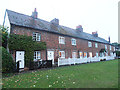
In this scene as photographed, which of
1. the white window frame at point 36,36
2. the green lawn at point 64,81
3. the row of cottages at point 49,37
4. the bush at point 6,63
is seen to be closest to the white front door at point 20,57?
the row of cottages at point 49,37

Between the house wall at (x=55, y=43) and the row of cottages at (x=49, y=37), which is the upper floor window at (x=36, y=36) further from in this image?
the house wall at (x=55, y=43)

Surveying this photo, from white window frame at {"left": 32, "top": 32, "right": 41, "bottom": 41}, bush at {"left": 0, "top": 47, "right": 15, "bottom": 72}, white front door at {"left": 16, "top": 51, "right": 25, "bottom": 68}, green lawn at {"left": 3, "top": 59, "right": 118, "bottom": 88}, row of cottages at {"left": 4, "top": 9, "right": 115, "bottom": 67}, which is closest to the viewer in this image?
green lawn at {"left": 3, "top": 59, "right": 118, "bottom": 88}

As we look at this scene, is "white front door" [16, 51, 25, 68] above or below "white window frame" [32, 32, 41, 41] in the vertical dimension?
below

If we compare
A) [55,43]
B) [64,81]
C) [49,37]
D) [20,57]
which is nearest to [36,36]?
[49,37]

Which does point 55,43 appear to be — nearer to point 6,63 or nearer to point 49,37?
point 49,37

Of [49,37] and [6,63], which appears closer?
[6,63]

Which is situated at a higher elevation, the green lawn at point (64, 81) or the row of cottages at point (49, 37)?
the row of cottages at point (49, 37)

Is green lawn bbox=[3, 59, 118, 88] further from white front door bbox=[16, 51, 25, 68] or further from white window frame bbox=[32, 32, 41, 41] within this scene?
white window frame bbox=[32, 32, 41, 41]

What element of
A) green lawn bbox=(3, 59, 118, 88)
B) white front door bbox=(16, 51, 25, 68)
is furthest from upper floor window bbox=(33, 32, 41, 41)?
green lawn bbox=(3, 59, 118, 88)

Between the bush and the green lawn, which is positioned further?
the bush

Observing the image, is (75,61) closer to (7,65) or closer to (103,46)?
(7,65)

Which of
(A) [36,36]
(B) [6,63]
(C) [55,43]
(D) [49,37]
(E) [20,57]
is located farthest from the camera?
(C) [55,43]

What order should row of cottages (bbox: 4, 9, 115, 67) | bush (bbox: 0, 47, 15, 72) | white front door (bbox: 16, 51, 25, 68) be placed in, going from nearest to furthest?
bush (bbox: 0, 47, 15, 72)
white front door (bbox: 16, 51, 25, 68)
row of cottages (bbox: 4, 9, 115, 67)

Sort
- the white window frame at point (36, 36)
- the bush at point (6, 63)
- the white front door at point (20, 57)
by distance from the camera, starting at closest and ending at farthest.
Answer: the bush at point (6, 63)
the white front door at point (20, 57)
the white window frame at point (36, 36)
